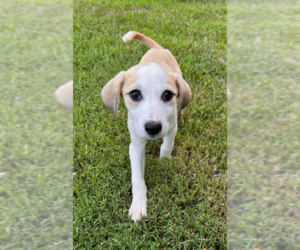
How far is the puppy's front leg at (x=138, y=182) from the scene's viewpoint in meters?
2.85

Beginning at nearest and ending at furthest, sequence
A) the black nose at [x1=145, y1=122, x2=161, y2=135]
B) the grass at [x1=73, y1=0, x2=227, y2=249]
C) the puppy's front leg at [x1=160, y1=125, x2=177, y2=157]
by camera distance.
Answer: the black nose at [x1=145, y1=122, x2=161, y2=135], the grass at [x1=73, y1=0, x2=227, y2=249], the puppy's front leg at [x1=160, y1=125, x2=177, y2=157]

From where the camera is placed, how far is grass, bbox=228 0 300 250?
1.03 meters

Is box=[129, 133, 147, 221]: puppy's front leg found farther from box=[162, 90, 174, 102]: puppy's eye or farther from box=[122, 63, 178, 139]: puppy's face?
box=[162, 90, 174, 102]: puppy's eye

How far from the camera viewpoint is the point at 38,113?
1015 mm

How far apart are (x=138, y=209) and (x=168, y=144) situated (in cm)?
85

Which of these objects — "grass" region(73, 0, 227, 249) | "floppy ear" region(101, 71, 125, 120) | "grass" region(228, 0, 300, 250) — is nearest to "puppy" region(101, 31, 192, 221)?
"floppy ear" region(101, 71, 125, 120)

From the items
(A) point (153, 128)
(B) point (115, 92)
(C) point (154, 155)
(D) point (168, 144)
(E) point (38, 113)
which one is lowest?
(C) point (154, 155)

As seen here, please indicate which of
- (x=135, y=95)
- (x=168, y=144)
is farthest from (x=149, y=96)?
(x=168, y=144)

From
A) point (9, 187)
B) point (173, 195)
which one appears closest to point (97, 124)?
point (173, 195)

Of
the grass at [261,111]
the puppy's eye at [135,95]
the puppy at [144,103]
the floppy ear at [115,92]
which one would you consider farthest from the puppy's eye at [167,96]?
the grass at [261,111]

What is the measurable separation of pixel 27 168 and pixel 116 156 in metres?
2.42

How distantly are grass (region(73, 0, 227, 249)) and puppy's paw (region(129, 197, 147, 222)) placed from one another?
62mm

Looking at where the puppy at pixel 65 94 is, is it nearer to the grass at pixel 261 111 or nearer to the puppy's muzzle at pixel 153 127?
the grass at pixel 261 111

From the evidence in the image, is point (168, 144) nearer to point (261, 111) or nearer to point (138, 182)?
point (138, 182)
